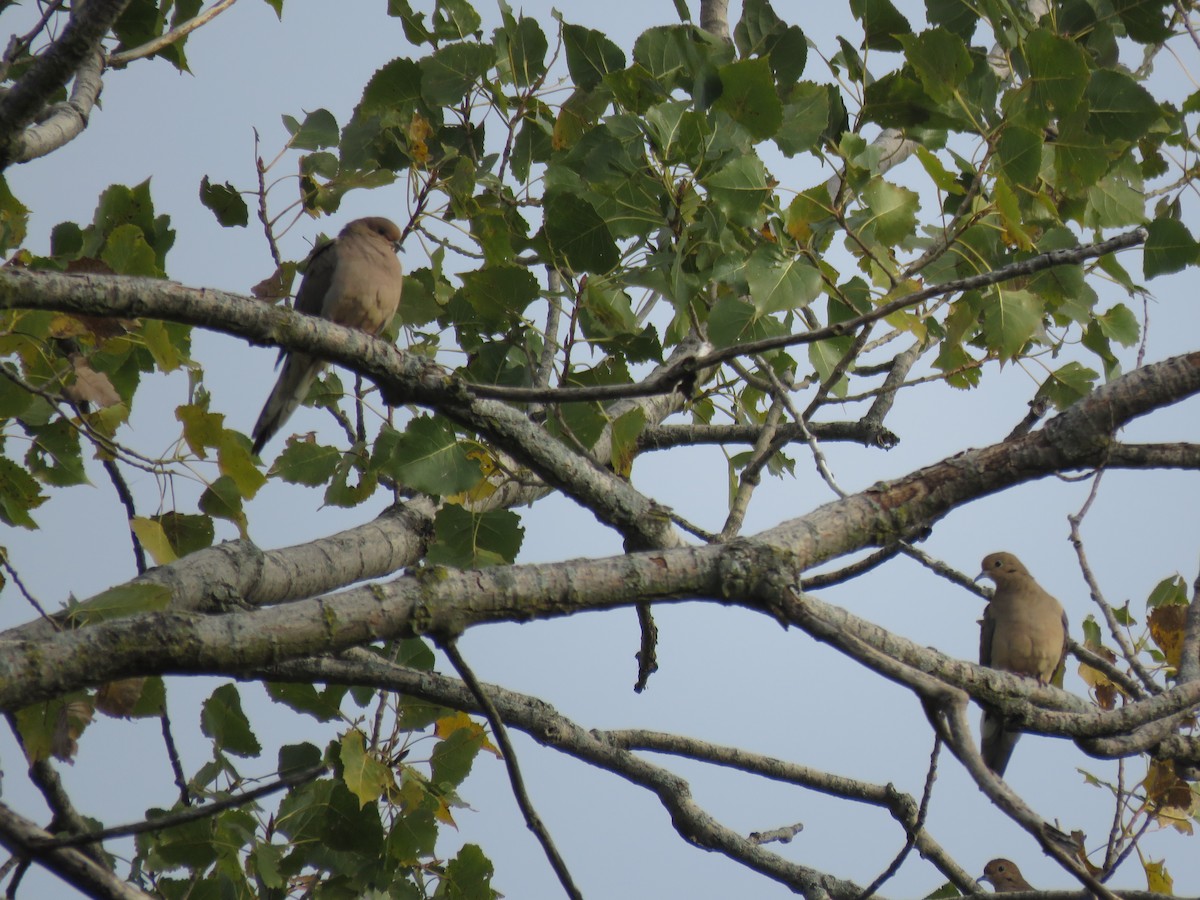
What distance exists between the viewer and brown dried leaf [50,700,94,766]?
2539 mm

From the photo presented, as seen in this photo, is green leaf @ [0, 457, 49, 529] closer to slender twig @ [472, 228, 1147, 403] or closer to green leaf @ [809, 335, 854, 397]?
slender twig @ [472, 228, 1147, 403]

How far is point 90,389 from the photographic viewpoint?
2820 mm

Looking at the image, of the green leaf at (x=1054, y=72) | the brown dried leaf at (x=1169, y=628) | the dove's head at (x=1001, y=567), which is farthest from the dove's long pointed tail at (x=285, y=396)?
the dove's head at (x=1001, y=567)

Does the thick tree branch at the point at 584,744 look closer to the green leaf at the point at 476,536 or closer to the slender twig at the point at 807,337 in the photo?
the green leaf at the point at 476,536


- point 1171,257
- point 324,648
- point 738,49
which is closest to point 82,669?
point 324,648

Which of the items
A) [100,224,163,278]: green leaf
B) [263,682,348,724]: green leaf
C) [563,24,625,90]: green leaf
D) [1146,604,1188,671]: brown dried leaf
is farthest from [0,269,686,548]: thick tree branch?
[1146,604,1188,671]: brown dried leaf

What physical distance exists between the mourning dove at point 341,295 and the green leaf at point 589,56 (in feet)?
5.57

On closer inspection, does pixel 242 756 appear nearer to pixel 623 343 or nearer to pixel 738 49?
pixel 623 343

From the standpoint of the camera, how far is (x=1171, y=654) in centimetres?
384

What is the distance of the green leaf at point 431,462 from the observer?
282 centimetres

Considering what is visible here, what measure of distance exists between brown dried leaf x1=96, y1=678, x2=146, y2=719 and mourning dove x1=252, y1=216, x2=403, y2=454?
2.29m

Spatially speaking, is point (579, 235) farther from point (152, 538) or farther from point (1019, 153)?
point (152, 538)

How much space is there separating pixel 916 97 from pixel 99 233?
2302 mm

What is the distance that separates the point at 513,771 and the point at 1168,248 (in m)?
2.53
